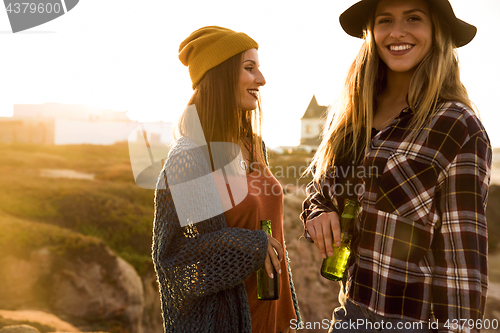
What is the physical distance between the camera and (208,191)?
182cm

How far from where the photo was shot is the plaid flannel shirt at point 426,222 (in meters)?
1.28

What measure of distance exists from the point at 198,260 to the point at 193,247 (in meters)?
0.07

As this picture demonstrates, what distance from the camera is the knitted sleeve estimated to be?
162 cm

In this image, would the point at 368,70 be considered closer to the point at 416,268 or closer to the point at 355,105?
the point at 355,105

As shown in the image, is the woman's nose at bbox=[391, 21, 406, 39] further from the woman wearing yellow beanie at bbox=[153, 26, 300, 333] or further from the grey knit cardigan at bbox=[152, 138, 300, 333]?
the grey knit cardigan at bbox=[152, 138, 300, 333]

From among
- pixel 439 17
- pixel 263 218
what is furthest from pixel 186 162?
pixel 439 17

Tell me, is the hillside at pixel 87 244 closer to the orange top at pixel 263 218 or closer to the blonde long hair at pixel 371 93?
the orange top at pixel 263 218

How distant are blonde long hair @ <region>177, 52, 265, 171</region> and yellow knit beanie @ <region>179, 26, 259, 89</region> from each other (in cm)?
4

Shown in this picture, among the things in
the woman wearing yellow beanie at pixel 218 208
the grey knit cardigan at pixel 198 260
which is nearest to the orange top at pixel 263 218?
the woman wearing yellow beanie at pixel 218 208

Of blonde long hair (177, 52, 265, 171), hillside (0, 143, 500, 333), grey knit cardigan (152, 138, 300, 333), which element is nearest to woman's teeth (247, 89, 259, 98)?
blonde long hair (177, 52, 265, 171)

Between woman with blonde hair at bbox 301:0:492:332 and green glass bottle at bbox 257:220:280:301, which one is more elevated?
woman with blonde hair at bbox 301:0:492:332

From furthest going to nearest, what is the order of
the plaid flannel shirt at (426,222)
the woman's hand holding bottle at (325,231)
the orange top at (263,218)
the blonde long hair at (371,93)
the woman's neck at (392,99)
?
1. the orange top at (263,218)
2. the woman's neck at (392,99)
3. the woman's hand holding bottle at (325,231)
4. the blonde long hair at (371,93)
5. the plaid flannel shirt at (426,222)

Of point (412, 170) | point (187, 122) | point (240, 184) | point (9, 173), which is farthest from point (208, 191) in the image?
point (9, 173)

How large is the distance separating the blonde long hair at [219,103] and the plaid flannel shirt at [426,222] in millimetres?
863
